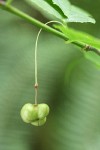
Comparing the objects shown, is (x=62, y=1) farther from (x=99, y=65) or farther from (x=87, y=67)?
(x=87, y=67)

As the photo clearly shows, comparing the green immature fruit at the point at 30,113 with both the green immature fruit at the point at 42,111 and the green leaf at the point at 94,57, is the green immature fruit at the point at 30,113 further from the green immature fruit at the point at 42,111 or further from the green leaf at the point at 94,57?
the green leaf at the point at 94,57

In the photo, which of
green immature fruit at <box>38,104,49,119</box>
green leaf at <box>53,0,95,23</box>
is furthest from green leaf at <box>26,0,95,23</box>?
green immature fruit at <box>38,104,49,119</box>

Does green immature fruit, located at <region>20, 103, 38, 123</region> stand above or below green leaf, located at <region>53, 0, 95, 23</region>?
below

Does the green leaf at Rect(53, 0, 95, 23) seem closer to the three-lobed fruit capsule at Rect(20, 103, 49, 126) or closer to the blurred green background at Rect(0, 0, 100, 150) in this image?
the three-lobed fruit capsule at Rect(20, 103, 49, 126)

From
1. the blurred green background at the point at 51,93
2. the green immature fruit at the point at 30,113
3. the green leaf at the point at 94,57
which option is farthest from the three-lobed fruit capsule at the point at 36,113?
the blurred green background at the point at 51,93

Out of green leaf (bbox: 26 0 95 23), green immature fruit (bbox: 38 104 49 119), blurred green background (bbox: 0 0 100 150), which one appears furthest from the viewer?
blurred green background (bbox: 0 0 100 150)

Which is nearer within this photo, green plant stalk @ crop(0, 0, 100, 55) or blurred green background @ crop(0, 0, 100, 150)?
green plant stalk @ crop(0, 0, 100, 55)

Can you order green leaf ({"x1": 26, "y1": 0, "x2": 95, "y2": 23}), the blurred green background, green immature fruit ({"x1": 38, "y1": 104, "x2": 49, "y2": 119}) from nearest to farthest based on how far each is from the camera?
1. green leaf ({"x1": 26, "y1": 0, "x2": 95, "y2": 23})
2. green immature fruit ({"x1": 38, "y1": 104, "x2": 49, "y2": 119})
3. the blurred green background

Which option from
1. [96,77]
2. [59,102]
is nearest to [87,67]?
[96,77]

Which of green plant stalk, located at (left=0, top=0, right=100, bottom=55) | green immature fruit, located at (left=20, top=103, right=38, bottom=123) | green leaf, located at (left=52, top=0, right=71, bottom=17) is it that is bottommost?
green immature fruit, located at (left=20, top=103, right=38, bottom=123)
